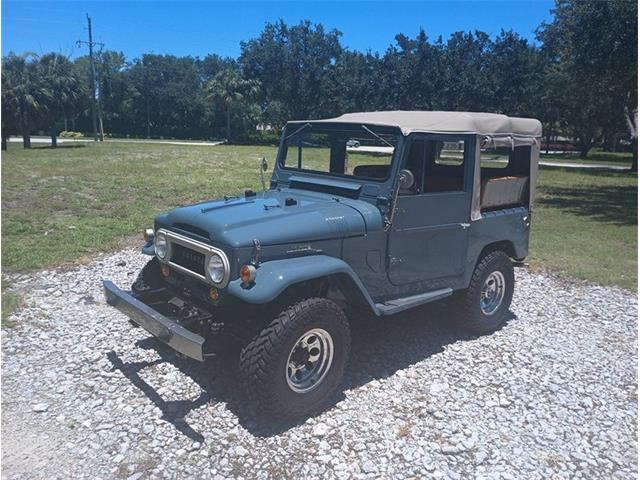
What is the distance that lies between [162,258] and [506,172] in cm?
379

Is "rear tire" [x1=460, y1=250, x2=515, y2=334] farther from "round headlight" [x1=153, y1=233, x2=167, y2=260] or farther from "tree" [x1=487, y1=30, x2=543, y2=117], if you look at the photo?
"tree" [x1=487, y1=30, x2=543, y2=117]

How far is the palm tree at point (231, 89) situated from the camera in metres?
46.6

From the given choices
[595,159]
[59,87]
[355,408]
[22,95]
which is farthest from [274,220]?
[595,159]

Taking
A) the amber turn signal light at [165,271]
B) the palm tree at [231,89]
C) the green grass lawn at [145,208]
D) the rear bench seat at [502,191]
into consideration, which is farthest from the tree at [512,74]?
the amber turn signal light at [165,271]

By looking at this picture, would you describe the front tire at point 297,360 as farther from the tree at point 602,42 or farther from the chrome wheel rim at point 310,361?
the tree at point 602,42

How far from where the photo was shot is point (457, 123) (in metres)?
4.88

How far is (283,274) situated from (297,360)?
757 millimetres

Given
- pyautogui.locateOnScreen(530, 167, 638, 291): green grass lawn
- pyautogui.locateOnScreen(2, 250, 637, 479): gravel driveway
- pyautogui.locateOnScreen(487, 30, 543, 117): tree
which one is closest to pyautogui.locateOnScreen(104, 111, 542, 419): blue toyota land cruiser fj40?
pyautogui.locateOnScreen(2, 250, 637, 479): gravel driveway

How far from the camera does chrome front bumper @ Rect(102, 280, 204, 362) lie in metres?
3.50

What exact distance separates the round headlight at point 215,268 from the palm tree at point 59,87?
2797 centimetres

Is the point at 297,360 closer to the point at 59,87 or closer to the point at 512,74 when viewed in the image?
the point at 59,87

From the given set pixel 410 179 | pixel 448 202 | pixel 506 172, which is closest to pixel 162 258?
pixel 410 179

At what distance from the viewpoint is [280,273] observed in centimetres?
366

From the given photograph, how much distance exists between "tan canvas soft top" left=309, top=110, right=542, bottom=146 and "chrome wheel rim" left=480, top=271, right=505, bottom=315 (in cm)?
141
